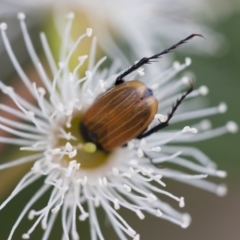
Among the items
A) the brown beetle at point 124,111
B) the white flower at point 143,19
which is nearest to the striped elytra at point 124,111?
the brown beetle at point 124,111

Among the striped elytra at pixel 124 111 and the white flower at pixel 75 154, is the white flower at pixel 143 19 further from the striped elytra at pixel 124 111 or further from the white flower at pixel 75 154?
the striped elytra at pixel 124 111

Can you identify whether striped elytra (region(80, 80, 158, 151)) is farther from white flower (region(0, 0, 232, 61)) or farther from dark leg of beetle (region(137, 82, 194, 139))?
white flower (region(0, 0, 232, 61))

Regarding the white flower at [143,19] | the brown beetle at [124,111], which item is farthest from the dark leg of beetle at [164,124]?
the white flower at [143,19]

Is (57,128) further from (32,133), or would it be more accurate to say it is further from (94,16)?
(94,16)

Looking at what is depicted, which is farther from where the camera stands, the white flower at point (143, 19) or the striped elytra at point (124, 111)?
the white flower at point (143, 19)

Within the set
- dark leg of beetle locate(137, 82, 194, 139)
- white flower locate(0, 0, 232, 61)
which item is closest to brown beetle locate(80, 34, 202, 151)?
dark leg of beetle locate(137, 82, 194, 139)

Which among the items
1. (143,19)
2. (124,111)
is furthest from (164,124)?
(143,19)

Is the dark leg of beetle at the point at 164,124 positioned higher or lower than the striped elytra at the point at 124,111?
lower

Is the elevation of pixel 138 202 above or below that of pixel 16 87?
below

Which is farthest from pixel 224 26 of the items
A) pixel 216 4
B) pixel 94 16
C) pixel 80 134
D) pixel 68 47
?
pixel 80 134
